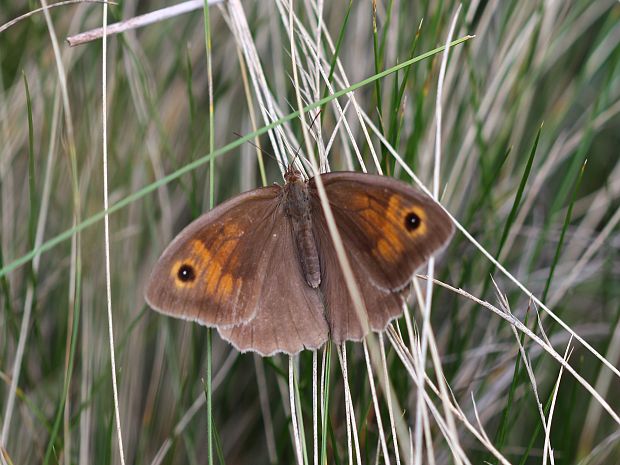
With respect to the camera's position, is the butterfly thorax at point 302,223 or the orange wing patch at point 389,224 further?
the butterfly thorax at point 302,223

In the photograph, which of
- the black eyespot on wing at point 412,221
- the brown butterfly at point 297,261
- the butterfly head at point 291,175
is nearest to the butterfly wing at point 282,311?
the brown butterfly at point 297,261

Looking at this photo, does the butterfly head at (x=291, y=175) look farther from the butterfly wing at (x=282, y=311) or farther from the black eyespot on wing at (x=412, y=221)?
the black eyespot on wing at (x=412, y=221)

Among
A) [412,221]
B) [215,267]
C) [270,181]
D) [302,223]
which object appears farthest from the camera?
[270,181]

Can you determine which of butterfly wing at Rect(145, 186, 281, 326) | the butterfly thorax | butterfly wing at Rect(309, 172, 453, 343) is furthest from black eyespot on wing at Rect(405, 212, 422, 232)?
butterfly wing at Rect(145, 186, 281, 326)

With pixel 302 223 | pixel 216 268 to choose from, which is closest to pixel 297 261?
pixel 302 223

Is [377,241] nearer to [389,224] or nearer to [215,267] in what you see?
[389,224]

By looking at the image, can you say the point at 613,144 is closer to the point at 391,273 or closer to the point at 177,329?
the point at 391,273

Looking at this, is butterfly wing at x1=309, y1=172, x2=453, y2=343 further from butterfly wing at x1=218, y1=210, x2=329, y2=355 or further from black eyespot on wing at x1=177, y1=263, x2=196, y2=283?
black eyespot on wing at x1=177, y1=263, x2=196, y2=283
